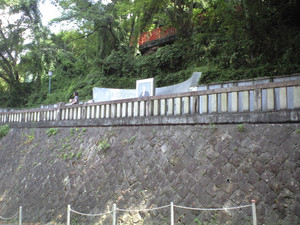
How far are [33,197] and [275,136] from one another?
810 cm

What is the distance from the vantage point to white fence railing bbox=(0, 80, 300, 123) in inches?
233

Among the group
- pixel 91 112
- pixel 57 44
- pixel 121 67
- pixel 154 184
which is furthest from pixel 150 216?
pixel 57 44

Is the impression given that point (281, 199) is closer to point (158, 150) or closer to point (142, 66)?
point (158, 150)

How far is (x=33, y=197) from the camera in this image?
9.69m

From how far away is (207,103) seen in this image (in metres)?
7.10

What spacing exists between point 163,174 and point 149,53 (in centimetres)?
1624

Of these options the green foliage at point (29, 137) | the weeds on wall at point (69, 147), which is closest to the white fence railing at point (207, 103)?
the weeds on wall at point (69, 147)

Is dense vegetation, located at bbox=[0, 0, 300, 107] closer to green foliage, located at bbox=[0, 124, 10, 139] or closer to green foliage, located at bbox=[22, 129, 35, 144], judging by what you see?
green foliage, located at bbox=[0, 124, 10, 139]

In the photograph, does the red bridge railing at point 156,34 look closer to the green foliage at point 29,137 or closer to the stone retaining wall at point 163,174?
the green foliage at point 29,137

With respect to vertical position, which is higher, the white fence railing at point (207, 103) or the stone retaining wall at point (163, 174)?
the white fence railing at point (207, 103)

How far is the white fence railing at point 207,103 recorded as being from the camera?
593 cm

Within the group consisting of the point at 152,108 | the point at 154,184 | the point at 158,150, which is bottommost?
the point at 154,184

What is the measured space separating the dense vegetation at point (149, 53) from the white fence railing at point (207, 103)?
17.6ft

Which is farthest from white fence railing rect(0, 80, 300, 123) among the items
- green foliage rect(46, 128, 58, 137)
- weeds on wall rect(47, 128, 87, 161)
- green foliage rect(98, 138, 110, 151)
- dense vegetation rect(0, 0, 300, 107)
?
dense vegetation rect(0, 0, 300, 107)
